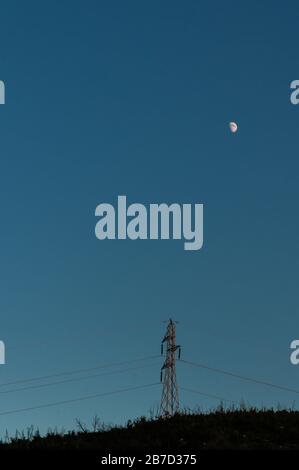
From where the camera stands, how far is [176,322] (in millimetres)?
59500

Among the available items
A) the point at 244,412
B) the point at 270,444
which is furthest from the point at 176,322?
the point at 270,444

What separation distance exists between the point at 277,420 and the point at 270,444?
2867mm

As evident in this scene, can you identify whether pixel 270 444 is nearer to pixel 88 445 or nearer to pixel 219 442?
pixel 219 442

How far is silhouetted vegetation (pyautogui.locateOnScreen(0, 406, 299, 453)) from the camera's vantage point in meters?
19.9

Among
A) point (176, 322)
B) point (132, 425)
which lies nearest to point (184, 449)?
point (132, 425)

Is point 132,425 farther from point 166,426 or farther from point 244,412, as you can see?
point 244,412

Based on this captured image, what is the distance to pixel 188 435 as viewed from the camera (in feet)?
68.6

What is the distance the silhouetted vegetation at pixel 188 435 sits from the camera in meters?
19.9
